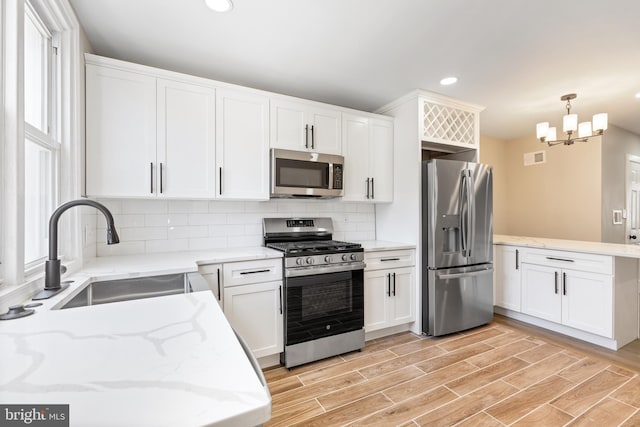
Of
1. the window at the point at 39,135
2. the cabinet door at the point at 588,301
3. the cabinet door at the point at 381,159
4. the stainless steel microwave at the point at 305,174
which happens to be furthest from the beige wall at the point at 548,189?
the window at the point at 39,135

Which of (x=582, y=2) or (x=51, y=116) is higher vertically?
(x=582, y=2)

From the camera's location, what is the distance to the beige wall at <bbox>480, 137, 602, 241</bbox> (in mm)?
4230

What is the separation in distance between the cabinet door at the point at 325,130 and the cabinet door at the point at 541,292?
8.15 ft

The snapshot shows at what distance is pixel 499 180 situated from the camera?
5059mm

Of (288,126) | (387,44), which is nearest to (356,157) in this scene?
(288,126)

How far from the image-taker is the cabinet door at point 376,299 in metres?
2.89

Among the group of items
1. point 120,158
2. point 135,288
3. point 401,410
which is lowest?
point 401,410

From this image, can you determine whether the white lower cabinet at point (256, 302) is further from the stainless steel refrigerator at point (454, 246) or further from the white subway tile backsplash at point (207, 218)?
the stainless steel refrigerator at point (454, 246)

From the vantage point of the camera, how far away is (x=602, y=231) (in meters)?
4.19

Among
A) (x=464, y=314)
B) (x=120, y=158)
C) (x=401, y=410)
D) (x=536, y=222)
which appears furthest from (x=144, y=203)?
(x=536, y=222)

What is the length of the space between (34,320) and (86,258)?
1.40 meters

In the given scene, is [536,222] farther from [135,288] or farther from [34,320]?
[34,320]

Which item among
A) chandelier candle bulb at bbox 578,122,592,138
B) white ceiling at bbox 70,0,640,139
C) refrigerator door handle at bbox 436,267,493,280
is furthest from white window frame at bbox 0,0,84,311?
chandelier candle bulb at bbox 578,122,592,138

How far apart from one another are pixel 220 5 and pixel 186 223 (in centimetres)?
173
